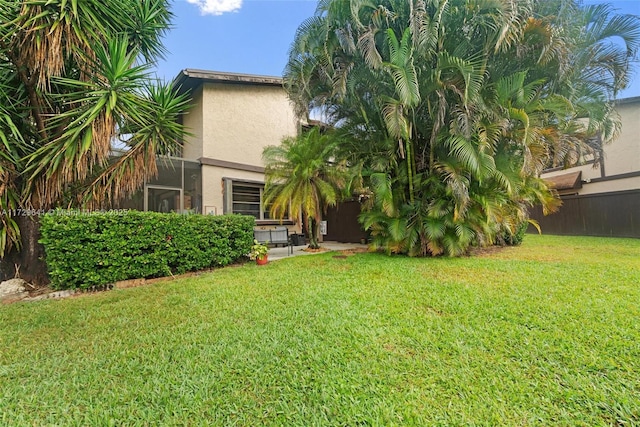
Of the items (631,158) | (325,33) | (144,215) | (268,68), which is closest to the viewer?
(144,215)

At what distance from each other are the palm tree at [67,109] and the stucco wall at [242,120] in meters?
4.02

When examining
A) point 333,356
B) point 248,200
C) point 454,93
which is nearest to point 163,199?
point 248,200

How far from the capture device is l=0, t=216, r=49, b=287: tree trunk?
568cm

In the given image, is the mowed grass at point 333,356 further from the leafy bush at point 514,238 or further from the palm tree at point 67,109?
the leafy bush at point 514,238

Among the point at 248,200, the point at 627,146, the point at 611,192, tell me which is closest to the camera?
the point at 248,200

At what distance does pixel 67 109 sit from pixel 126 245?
3526 mm

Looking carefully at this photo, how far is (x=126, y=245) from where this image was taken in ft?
18.5

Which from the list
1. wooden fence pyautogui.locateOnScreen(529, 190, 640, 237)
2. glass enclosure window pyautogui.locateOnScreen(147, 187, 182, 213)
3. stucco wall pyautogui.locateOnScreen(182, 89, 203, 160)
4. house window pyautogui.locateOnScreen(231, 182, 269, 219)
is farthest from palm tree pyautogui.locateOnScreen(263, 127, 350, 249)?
wooden fence pyautogui.locateOnScreen(529, 190, 640, 237)

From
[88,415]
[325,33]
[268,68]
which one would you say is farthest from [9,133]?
[268,68]

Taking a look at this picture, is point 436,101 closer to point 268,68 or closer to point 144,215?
point 144,215

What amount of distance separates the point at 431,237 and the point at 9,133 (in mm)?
10090

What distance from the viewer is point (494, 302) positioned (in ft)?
13.1

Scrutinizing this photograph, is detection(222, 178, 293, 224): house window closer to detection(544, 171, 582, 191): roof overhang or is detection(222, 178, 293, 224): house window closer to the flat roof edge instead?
the flat roof edge

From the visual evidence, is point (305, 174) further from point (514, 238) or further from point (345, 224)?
point (514, 238)
